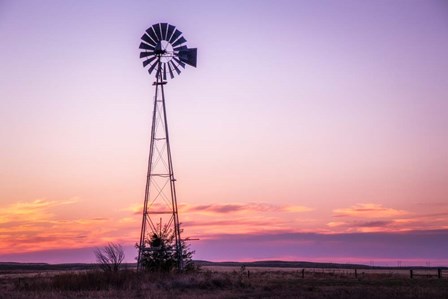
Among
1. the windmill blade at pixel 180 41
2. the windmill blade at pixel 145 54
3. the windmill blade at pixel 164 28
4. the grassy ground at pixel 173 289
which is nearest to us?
the grassy ground at pixel 173 289

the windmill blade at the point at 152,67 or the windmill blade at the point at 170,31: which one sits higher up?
the windmill blade at the point at 170,31

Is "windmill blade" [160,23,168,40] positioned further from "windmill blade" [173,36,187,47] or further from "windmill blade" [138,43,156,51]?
"windmill blade" [138,43,156,51]

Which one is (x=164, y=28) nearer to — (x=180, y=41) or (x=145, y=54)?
(x=180, y=41)

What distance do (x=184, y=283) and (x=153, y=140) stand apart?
999cm

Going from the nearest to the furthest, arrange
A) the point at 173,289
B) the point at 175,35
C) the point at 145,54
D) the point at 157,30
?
the point at 173,289 → the point at 157,30 → the point at 175,35 → the point at 145,54

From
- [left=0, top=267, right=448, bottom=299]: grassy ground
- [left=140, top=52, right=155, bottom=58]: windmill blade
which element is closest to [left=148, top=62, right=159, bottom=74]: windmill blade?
[left=140, top=52, right=155, bottom=58]: windmill blade

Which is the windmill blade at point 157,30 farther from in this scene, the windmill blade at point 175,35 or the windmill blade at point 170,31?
the windmill blade at point 175,35

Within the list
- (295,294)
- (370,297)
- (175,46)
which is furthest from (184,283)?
(175,46)

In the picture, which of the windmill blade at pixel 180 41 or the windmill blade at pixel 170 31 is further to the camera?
the windmill blade at pixel 180 41

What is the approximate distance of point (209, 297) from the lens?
31.7 metres

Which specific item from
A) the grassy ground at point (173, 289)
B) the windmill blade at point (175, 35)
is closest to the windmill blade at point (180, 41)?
the windmill blade at point (175, 35)

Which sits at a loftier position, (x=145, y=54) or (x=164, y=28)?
(x=164, y=28)

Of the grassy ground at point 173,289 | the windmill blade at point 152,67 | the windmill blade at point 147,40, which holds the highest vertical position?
the windmill blade at point 147,40

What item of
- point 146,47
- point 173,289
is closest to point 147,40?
point 146,47
